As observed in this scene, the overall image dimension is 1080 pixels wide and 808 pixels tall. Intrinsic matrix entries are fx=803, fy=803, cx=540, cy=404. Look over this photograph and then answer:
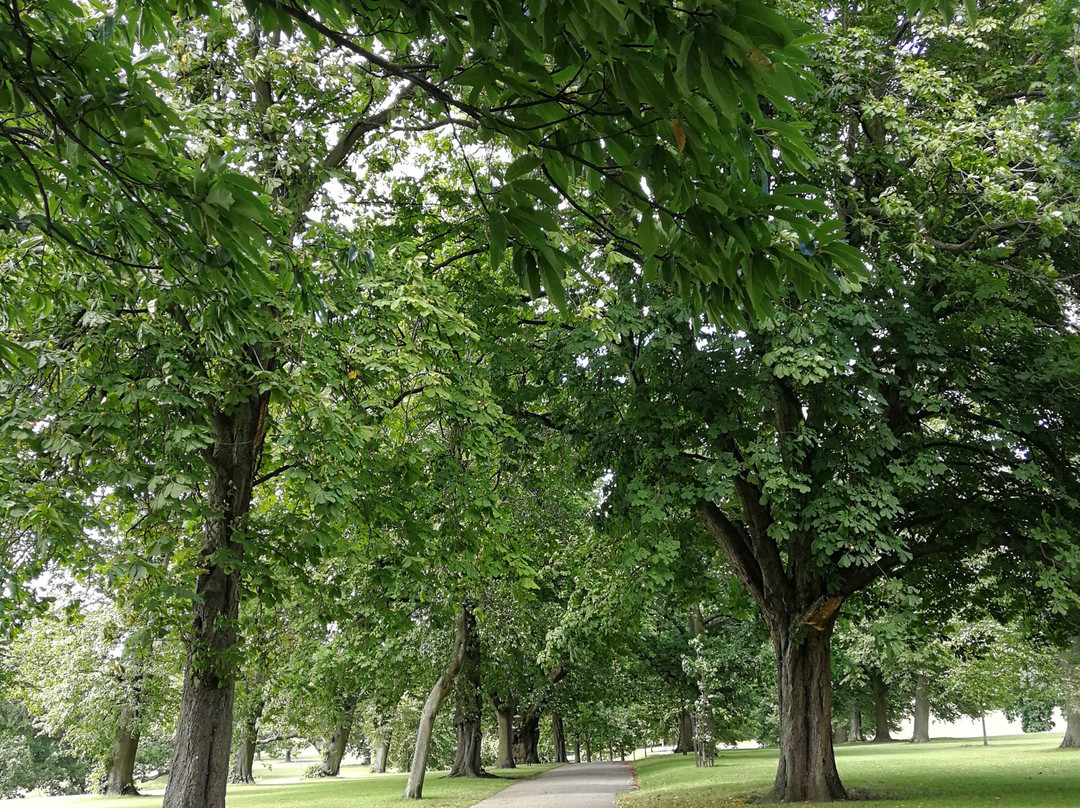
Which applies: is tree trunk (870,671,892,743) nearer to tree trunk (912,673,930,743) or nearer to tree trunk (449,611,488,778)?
tree trunk (912,673,930,743)

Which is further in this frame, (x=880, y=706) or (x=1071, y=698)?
(x=880, y=706)

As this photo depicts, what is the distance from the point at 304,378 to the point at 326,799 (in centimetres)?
1802

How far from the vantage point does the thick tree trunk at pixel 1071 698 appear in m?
27.7

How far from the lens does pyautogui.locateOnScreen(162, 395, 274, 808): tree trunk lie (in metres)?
7.88

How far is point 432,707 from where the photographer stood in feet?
65.4

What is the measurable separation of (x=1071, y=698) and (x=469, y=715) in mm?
21487

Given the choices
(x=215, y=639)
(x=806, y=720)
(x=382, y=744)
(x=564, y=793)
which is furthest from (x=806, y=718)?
(x=382, y=744)

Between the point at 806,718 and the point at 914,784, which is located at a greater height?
the point at 806,718

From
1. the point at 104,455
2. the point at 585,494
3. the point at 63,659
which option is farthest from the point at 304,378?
the point at 63,659

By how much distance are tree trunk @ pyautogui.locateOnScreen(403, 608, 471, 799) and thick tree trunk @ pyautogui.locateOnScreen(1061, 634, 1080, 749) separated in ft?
66.8

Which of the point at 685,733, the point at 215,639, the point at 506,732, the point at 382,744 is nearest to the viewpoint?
the point at 215,639

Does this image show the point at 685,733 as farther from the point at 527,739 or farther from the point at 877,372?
the point at 877,372

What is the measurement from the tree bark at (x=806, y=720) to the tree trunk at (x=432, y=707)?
8291mm

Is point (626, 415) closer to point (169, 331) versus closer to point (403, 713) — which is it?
point (169, 331)
